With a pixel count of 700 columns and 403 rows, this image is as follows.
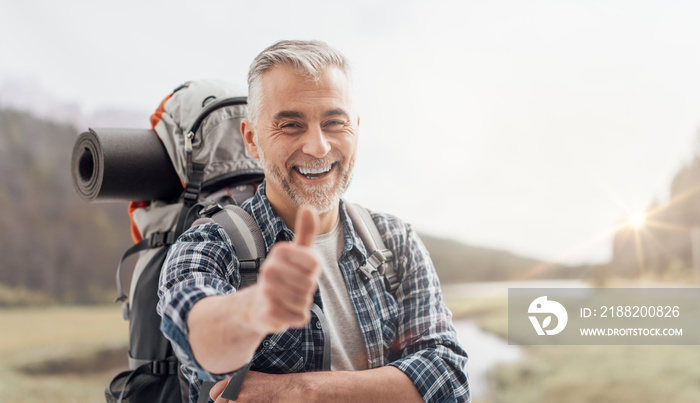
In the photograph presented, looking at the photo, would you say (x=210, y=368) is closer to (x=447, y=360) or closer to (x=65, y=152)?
(x=447, y=360)

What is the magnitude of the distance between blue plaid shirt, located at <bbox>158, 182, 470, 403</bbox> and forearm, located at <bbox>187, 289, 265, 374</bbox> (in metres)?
0.14

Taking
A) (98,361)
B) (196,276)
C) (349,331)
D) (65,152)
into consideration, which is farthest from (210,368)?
(65,152)

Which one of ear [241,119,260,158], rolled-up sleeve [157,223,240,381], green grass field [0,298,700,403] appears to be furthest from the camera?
green grass field [0,298,700,403]

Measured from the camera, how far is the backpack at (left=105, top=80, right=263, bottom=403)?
1397 mm

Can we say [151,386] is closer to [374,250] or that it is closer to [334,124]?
[374,250]

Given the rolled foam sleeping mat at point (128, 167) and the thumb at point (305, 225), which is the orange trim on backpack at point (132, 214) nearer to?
the rolled foam sleeping mat at point (128, 167)

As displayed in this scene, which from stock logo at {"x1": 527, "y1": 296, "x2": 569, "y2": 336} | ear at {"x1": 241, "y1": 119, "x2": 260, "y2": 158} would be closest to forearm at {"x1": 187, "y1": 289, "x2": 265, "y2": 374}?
ear at {"x1": 241, "y1": 119, "x2": 260, "y2": 158}

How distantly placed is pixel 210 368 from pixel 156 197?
2.98 feet

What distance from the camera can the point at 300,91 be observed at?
3.75 ft

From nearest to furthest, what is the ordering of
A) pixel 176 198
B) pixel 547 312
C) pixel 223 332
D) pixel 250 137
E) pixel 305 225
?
pixel 305 225, pixel 223 332, pixel 250 137, pixel 176 198, pixel 547 312

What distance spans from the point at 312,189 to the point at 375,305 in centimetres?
32

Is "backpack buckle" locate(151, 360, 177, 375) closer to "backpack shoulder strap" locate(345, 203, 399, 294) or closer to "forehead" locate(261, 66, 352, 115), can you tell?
"backpack shoulder strap" locate(345, 203, 399, 294)

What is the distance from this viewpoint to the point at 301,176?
1183 mm

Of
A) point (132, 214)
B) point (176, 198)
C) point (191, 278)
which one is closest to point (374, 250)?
point (191, 278)
